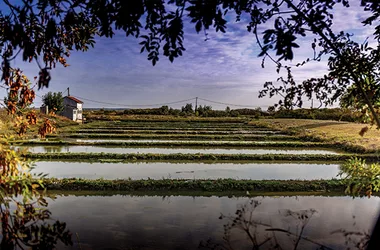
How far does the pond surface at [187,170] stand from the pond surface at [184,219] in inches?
90.2

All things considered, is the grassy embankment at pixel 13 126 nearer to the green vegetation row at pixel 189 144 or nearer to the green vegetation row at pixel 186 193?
the green vegetation row at pixel 189 144

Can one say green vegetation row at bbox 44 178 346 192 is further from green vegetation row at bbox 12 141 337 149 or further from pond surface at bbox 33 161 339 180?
green vegetation row at bbox 12 141 337 149

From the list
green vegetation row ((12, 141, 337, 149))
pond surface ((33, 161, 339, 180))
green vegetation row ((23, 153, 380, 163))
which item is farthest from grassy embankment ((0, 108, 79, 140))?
pond surface ((33, 161, 339, 180))

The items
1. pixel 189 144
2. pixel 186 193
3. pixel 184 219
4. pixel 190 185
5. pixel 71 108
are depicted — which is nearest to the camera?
pixel 184 219

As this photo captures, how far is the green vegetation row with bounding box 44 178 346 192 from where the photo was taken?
7.72 meters

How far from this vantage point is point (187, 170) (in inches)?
412

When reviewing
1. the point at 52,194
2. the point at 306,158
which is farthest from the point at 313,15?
the point at 306,158

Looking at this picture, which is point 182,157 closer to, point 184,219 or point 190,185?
point 190,185

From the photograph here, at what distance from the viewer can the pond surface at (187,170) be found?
9.55m

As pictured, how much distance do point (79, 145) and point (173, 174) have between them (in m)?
7.83

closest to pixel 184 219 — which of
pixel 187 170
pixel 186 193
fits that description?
pixel 186 193

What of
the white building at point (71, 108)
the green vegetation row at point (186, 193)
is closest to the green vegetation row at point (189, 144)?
the green vegetation row at point (186, 193)

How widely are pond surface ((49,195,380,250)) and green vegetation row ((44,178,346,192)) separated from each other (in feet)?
1.78

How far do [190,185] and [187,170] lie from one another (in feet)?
8.55
